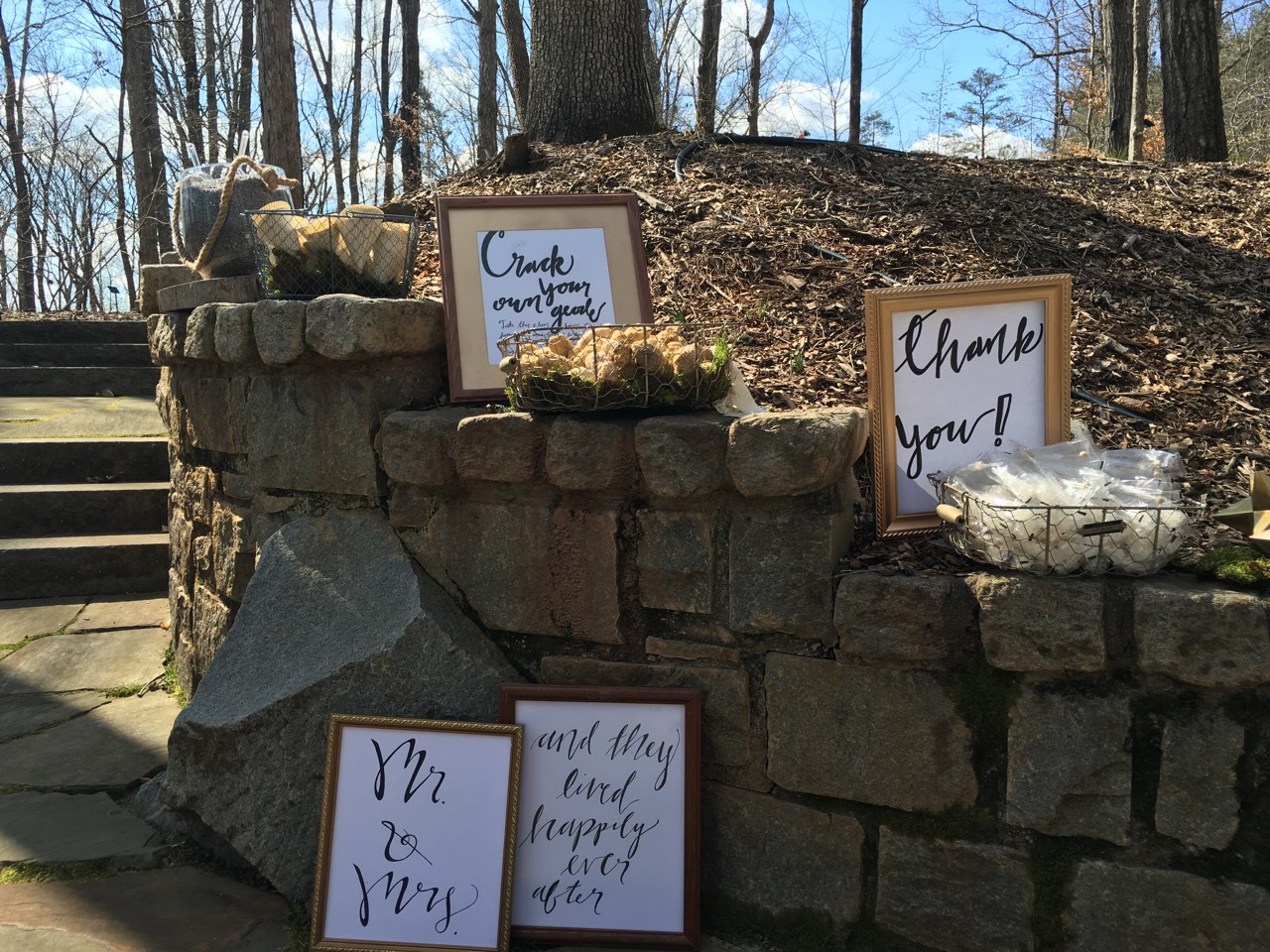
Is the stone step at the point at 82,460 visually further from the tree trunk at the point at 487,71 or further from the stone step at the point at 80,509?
the tree trunk at the point at 487,71

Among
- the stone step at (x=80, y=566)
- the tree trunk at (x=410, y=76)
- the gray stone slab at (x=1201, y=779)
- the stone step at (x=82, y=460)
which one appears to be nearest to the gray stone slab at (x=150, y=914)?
the gray stone slab at (x=1201, y=779)

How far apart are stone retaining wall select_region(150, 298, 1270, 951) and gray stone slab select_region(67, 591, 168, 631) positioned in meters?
2.02

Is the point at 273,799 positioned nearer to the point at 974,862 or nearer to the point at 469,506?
the point at 469,506

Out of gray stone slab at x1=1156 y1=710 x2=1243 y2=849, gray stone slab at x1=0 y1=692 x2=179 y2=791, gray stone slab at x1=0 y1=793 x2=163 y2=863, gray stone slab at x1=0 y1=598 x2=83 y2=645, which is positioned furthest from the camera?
gray stone slab at x1=0 y1=598 x2=83 y2=645

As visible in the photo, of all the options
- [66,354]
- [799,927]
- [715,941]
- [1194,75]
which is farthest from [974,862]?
[66,354]

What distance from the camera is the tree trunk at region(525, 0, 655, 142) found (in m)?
4.59

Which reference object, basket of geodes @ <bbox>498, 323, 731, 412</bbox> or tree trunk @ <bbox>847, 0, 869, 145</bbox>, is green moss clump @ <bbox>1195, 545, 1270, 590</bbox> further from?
tree trunk @ <bbox>847, 0, 869, 145</bbox>

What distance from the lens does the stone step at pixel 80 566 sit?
13.9 ft

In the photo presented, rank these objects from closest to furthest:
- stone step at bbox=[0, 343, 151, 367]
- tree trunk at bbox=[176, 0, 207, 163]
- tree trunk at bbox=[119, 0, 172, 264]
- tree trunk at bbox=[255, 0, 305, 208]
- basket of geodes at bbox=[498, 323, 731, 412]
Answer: basket of geodes at bbox=[498, 323, 731, 412]
stone step at bbox=[0, 343, 151, 367]
tree trunk at bbox=[255, 0, 305, 208]
tree trunk at bbox=[119, 0, 172, 264]
tree trunk at bbox=[176, 0, 207, 163]

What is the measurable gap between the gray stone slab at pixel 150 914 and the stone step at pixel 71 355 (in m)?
4.74

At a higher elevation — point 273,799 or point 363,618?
point 363,618

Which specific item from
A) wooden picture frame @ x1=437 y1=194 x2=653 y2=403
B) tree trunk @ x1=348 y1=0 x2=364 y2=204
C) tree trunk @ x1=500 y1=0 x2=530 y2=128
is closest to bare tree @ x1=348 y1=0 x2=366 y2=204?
tree trunk @ x1=348 y1=0 x2=364 y2=204

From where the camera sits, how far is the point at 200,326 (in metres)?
2.78

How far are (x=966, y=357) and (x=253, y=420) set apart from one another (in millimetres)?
1867
